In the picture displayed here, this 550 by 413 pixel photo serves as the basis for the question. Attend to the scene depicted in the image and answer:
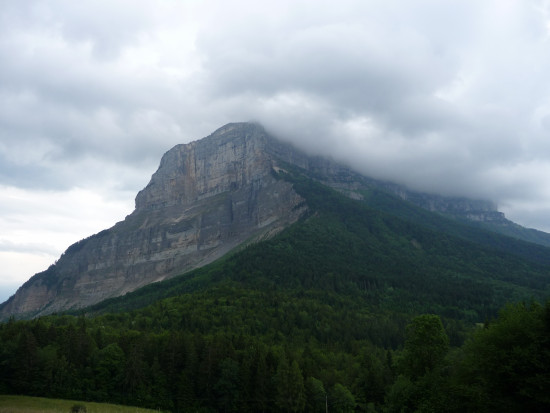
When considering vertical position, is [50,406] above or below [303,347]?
below

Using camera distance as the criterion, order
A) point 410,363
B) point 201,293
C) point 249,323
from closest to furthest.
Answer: point 410,363
point 249,323
point 201,293

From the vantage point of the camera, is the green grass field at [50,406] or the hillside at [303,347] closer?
the hillside at [303,347]

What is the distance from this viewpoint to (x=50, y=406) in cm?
5881

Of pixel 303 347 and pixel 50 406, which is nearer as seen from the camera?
pixel 50 406

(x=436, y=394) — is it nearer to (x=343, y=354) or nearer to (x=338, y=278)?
(x=343, y=354)

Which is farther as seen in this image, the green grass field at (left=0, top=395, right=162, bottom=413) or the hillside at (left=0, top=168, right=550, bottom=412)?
the green grass field at (left=0, top=395, right=162, bottom=413)

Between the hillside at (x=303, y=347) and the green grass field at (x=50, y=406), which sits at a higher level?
the hillside at (x=303, y=347)

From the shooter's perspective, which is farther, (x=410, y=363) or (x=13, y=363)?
(x=13, y=363)

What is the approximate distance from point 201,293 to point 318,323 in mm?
49420

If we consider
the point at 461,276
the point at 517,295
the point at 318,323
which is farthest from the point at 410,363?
the point at 461,276

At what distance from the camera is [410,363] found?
57.2m

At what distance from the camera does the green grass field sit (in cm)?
5554

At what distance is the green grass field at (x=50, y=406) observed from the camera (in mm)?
55537

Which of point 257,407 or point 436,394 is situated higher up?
point 436,394
